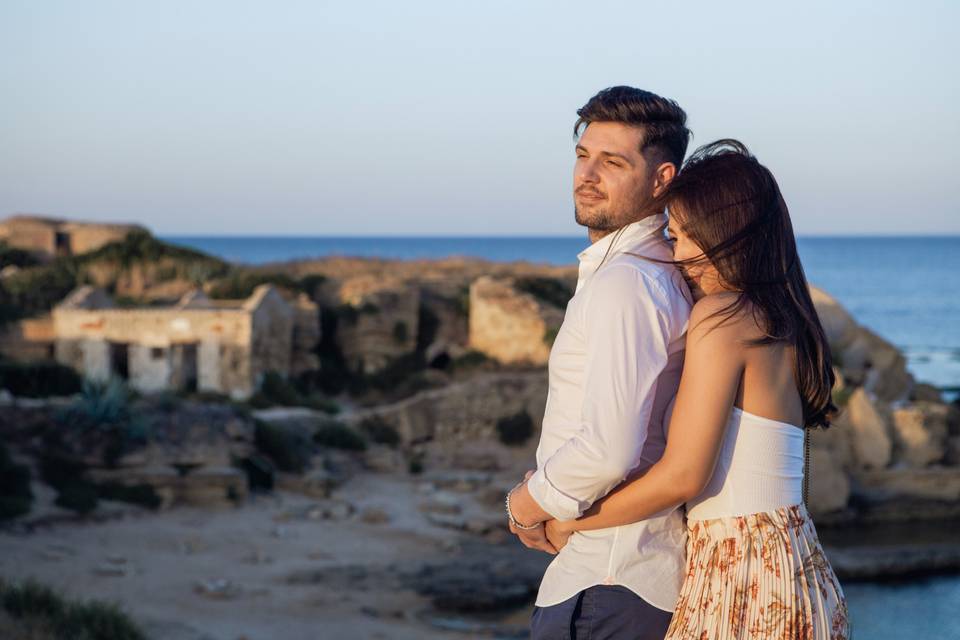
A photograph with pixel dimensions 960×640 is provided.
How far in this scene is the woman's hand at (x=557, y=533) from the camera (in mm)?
2496

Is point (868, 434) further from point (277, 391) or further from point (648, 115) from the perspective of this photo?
point (648, 115)

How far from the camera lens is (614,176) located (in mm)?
2699

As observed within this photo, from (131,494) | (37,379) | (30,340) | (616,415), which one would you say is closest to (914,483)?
(131,494)

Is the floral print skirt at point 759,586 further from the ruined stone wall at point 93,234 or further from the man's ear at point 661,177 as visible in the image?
the ruined stone wall at point 93,234

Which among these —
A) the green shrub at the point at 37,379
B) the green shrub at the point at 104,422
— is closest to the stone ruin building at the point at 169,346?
the green shrub at the point at 37,379

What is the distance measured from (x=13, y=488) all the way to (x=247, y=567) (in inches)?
120

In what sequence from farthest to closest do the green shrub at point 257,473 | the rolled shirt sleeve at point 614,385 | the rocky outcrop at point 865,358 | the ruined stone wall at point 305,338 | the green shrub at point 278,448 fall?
the rocky outcrop at point 865,358
the ruined stone wall at point 305,338
the green shrub at point 278,448
the green shrub at point 257,473
the rolled shirt sleeve at point 614,385

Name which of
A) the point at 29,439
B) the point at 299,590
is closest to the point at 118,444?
the point at 29,439

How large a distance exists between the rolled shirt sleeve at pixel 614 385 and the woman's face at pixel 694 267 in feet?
0.48

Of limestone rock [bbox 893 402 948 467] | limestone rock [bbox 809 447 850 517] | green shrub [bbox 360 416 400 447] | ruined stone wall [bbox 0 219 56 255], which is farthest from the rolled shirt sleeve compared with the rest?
ruined stone wall [bbox 0 219 56 255]

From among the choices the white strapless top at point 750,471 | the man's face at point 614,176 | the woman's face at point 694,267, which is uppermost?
the man's face at point 614,176

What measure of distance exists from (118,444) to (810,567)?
12.2 meters

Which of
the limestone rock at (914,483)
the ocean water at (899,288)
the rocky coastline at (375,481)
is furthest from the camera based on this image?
the ocean water at (899,288)

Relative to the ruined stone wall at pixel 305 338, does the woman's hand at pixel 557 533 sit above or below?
above
